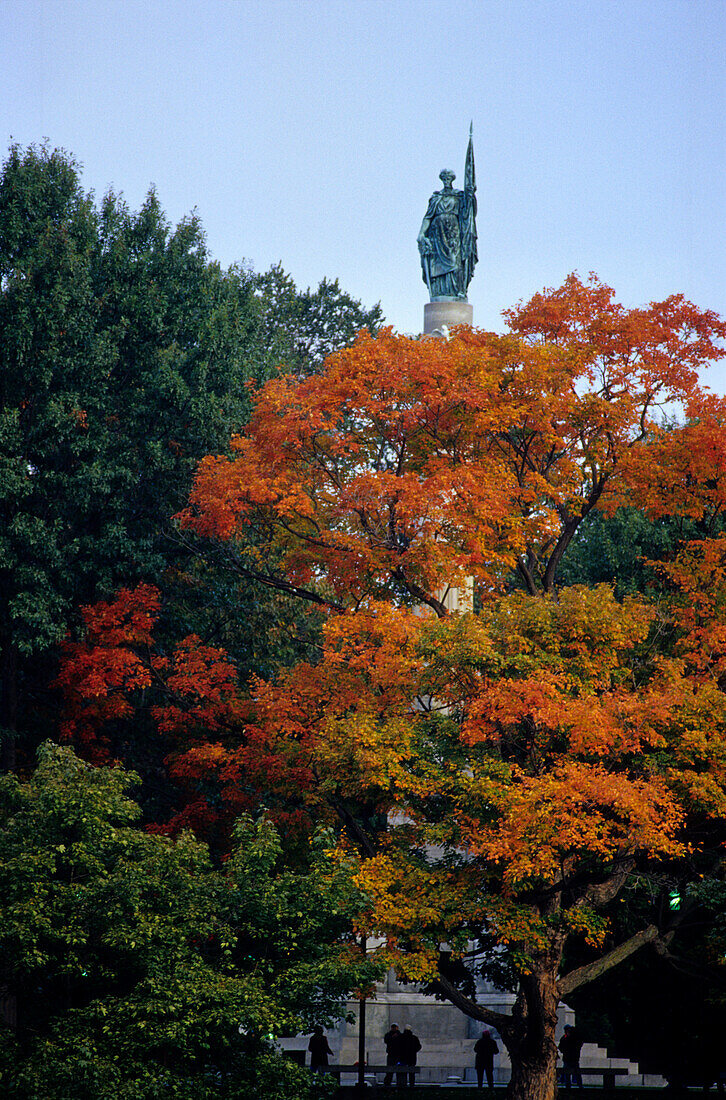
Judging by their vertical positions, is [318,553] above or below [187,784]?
above

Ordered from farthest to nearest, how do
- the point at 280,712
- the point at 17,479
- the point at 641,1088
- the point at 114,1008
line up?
the point at 641,1088
the point at 17,479
the point at 280,712
the point at 114,1008

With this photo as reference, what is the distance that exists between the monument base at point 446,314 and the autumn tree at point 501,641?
624cm

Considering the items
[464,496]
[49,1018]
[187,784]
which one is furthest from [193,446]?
[49,1018]

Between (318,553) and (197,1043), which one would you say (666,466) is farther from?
(197,1043)

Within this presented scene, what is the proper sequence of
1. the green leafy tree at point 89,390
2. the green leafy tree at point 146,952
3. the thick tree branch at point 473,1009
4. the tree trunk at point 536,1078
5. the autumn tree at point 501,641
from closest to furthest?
the green leafy tree at point 146,952 < the autumn tree at point 501,641 < the tree trunk at point 536,1078 < the thick tree branch at point 473,1009 < the green leafy tree at point 89,390

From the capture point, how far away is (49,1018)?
Result: 18.4m

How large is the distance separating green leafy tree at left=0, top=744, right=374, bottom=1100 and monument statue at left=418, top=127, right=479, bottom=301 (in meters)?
17.8

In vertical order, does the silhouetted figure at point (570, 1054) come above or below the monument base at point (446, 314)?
below

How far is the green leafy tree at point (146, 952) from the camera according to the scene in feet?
56.1

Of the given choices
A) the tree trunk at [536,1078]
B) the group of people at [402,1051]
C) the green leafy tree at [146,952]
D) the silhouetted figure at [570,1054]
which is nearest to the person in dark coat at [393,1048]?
the group of people at [402,1051]

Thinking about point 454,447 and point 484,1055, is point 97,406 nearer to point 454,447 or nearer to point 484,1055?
point 454,447

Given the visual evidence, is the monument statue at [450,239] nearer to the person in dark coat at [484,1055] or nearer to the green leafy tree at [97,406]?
the green leafy tree at [97,406]

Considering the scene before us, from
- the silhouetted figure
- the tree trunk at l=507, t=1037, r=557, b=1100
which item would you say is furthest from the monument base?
the tree trunk at l=507, t=1037, r=557, b=1100

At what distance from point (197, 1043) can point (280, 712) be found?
670cm
